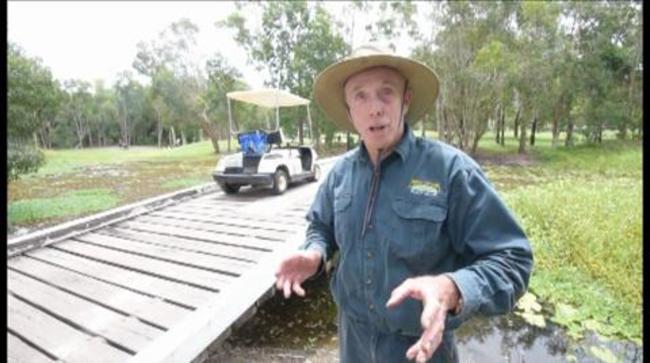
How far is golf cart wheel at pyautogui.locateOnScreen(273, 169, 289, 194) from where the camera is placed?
306 inches

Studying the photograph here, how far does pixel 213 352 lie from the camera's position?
3424 mm

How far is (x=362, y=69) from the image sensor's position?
60.9 inches

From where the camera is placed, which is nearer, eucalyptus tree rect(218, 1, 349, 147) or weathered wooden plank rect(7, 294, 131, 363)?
weathered wooden plank rect(7, 294, 131, 363)

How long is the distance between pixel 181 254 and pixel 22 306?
1415mm

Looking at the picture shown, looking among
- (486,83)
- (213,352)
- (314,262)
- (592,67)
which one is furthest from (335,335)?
(592,67)

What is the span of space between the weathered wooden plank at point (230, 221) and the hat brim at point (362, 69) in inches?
138

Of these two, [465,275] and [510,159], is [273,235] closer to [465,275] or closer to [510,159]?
[465,275]

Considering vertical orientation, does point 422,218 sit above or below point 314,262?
above

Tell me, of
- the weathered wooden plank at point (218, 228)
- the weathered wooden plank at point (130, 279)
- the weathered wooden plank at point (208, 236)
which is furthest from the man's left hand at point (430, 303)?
the weathered wooden plank at point (218, 228)

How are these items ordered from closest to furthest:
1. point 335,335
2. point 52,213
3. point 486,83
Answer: point 335,335, point 52,213, point 486,83

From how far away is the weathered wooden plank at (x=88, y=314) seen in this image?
9.80ft

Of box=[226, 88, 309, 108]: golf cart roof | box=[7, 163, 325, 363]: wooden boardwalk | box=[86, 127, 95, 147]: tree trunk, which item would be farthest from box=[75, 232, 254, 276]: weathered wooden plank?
box=[86, 127, 95, 147]: tree trunk

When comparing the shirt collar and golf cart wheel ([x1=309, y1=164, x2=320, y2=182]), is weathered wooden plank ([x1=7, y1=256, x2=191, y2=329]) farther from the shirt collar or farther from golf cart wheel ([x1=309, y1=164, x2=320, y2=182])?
golf cart wheel ([x1=309, y1=164, x2=320, y2=182])

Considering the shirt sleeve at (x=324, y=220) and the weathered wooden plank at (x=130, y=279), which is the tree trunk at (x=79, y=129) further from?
the shirt sleeve at (x=324, y=220)
